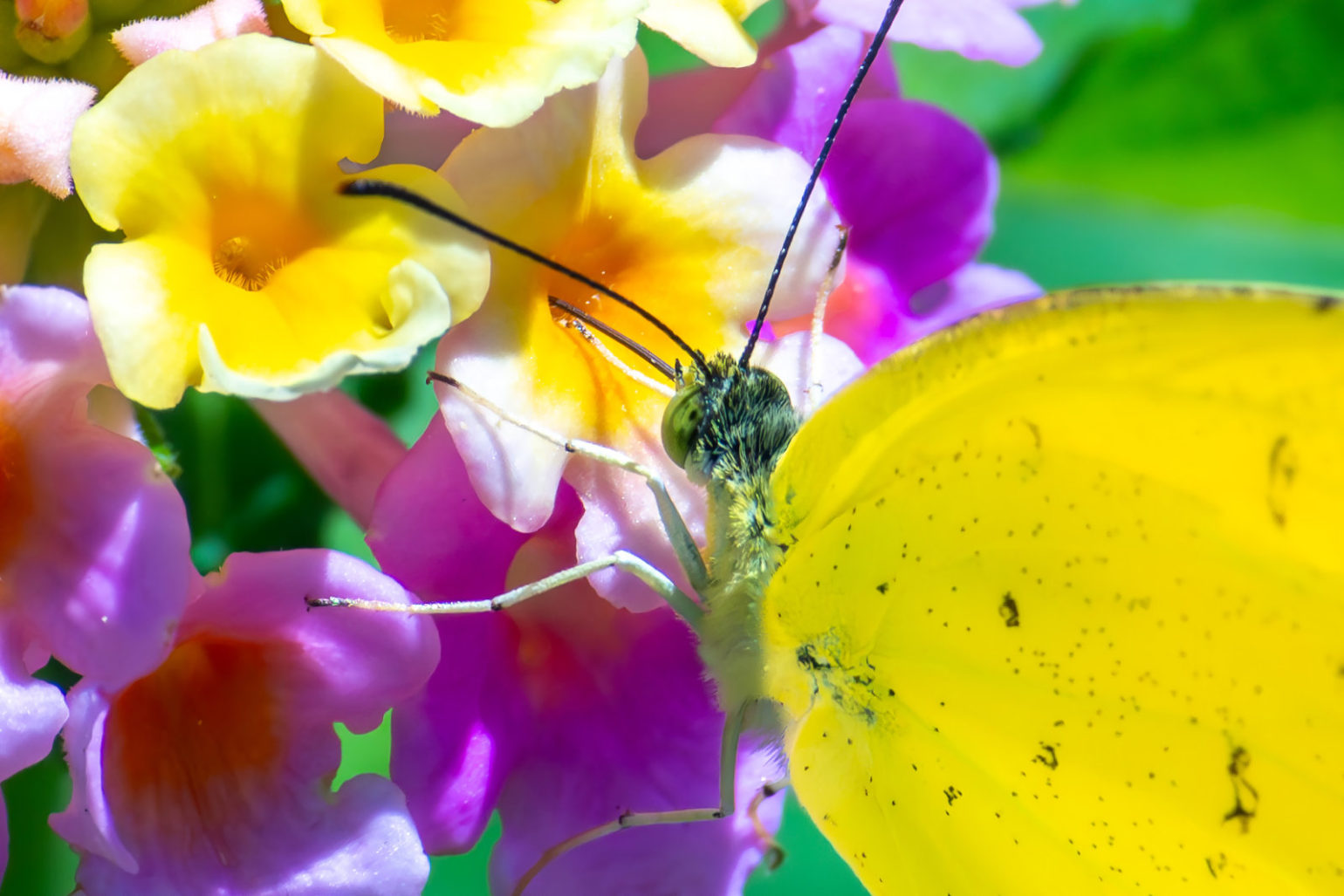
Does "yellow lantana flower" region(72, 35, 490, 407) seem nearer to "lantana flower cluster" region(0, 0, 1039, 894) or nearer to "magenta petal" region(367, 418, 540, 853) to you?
"lantana flower cluster" region(0, 0, 1039, 894)

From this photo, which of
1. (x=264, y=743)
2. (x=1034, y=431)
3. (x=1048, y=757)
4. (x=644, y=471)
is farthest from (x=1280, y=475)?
(x=264, y=743)

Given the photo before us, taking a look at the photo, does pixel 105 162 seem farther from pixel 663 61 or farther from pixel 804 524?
pixel 663 61

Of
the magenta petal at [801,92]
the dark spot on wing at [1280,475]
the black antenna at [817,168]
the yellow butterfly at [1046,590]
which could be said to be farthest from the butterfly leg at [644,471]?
the dark spot on wing at [1280,475]

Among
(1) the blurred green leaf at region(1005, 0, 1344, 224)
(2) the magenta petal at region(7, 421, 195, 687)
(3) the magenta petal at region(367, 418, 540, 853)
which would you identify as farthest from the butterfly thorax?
(1) the blurred green leaf at region(1005, 0, 1344, 224)

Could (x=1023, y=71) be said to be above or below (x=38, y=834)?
above

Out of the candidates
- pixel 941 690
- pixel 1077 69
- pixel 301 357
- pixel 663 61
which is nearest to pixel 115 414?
pixel 301 357

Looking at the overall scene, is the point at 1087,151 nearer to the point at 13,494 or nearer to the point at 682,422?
the point at 682,422
